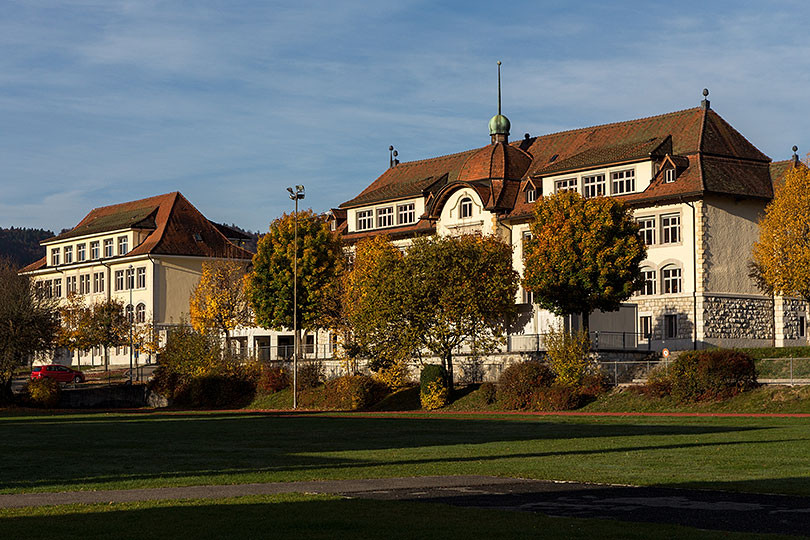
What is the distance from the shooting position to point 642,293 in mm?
70188

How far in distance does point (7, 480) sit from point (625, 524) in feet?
42.3

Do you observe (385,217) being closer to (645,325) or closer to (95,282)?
(645,325)

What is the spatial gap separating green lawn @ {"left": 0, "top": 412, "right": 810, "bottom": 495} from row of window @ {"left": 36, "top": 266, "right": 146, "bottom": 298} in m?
59.8

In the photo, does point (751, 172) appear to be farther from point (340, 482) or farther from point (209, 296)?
point (340, 482)

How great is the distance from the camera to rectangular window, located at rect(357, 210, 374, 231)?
294 ft

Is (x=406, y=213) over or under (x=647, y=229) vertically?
over

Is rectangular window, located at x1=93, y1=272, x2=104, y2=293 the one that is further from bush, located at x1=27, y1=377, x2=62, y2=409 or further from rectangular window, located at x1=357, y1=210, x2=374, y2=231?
bush, located at x1=27, y1=377, x2=62, y2=409

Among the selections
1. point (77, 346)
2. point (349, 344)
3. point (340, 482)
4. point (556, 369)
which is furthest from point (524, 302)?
point (340, 482)

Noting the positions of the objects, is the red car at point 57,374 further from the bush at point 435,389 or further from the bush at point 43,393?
the bush at point 435,389

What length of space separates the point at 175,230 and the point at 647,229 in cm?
4958

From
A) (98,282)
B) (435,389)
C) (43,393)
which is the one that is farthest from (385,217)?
(98,282)

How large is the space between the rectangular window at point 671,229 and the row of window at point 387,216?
21694mm

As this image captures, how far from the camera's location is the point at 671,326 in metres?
68.8

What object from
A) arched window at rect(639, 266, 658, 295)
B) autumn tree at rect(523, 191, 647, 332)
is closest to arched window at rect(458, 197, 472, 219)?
arched window at rect(639, 266, 658, 295)
